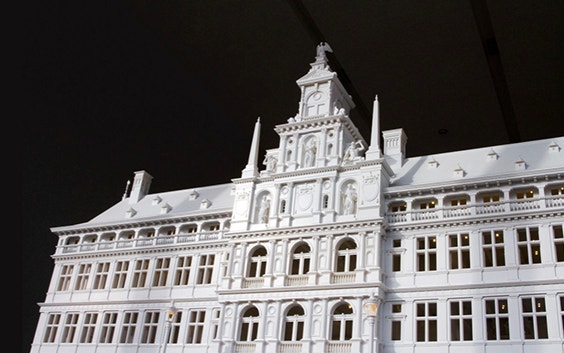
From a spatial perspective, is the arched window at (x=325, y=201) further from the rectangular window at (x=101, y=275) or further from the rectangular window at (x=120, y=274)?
the rectangular window at (x=101, y=275)

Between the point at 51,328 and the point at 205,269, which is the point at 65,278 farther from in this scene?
the point at 205,269

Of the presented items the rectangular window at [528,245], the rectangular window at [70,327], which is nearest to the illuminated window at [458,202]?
the rectangular window at [528,245]

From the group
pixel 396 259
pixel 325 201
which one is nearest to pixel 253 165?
pixel 325 201

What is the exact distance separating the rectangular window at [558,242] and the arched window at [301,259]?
13.4 meters

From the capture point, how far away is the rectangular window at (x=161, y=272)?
144 feet

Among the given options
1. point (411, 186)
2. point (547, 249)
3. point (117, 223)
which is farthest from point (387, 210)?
point (117, 223)

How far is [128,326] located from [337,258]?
16.3m

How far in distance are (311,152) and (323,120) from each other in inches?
86.7

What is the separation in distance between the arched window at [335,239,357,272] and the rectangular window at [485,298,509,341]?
7.75 meters

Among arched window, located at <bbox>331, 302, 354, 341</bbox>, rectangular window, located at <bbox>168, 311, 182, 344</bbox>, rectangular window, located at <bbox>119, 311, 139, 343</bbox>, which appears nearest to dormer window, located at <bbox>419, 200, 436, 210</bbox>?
arched window, located at <bbox>331, 302, 354, 341</bbox>

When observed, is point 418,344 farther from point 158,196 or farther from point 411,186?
point 158,196

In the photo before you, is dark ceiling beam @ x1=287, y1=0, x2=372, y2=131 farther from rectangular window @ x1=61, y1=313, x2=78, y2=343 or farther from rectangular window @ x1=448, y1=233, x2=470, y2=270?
rectangular window @ x1=61, y1=313, x2=78, y2=343

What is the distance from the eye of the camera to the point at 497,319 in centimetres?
3194

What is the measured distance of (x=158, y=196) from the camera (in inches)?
1994
